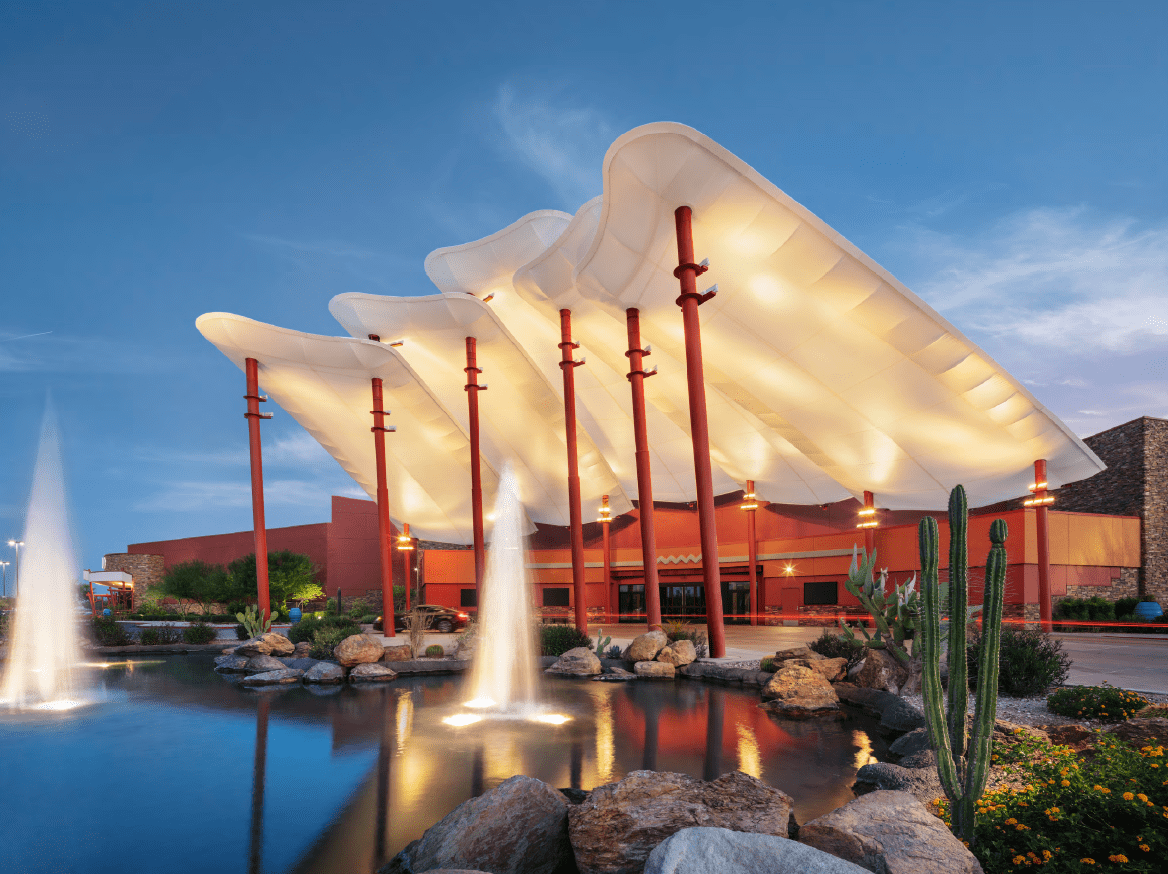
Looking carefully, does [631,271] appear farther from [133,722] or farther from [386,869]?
[386,869]

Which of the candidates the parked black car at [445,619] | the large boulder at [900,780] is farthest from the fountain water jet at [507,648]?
the parked black car at [445,619]

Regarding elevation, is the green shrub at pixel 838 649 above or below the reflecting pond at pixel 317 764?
below

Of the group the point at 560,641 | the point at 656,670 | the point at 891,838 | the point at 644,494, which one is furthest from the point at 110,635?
the point at 891,838

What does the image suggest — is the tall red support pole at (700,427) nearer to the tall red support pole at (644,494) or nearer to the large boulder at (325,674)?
the tall red support pole at (644,494)

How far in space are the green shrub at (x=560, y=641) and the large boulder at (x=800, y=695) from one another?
6.67 m

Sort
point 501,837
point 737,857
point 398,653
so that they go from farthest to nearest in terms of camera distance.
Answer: point 398,653 → point 501,837 → point 737,857

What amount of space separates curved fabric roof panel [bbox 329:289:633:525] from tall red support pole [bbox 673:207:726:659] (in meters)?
12.4

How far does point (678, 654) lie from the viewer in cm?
1579

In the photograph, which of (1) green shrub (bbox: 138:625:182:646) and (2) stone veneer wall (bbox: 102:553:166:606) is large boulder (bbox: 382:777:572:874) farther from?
(2) stone veneer wall (bbox: 102:553:166:606)

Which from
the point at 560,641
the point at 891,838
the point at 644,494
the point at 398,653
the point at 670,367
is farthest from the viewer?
the point at 670,367

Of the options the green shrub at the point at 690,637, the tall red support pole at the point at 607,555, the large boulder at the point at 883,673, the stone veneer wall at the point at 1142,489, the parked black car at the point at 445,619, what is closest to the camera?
the large boulder at the point at 883,673

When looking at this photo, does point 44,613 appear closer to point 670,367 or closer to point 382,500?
point 382,500

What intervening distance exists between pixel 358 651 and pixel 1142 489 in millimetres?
28452

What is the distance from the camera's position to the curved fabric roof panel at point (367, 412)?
27.9m
